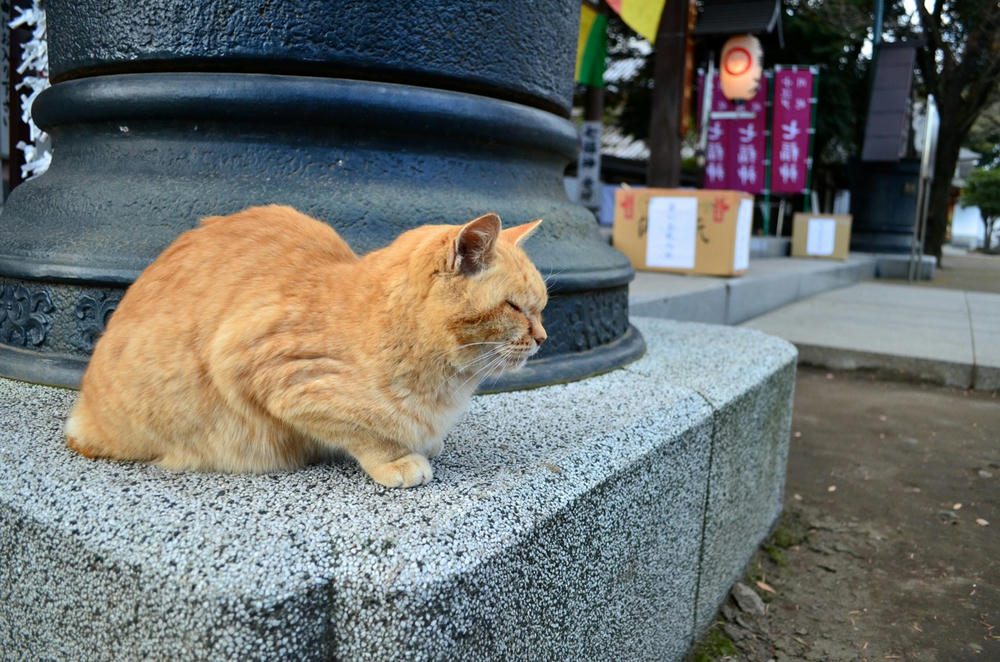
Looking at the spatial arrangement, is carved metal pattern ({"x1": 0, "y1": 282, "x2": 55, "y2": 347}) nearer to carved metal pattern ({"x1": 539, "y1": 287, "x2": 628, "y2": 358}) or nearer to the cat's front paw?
the cat's front paw

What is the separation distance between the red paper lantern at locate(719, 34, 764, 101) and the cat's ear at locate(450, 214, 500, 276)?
35.3 feet

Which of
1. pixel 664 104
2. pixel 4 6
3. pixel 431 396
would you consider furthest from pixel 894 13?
pixel 431 396

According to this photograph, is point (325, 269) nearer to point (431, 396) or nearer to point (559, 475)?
point (431, 396)

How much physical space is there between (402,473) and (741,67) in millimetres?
10972

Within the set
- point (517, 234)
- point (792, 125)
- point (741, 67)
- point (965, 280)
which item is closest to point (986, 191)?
point (965, 280)

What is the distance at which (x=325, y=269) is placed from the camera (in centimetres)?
137

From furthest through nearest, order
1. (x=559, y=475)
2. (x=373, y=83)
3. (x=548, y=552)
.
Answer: (x=373, y=83) < (x=559, y=475) < (x=548, y=552)

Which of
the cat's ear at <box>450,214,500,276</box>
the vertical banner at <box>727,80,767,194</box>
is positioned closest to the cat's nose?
the cat's ear at <box>450,214,500,276</box>

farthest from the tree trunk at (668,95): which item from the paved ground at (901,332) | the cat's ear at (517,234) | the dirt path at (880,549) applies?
the cat's ear at (517,234)

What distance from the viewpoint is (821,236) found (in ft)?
36.5

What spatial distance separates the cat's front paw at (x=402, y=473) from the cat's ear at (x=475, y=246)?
355 millimetres

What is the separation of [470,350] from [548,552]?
367 mm

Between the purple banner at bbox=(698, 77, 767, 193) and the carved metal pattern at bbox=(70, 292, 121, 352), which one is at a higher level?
the purple banner at bbox=(698, 77, 767, 193)

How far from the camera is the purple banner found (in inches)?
453
